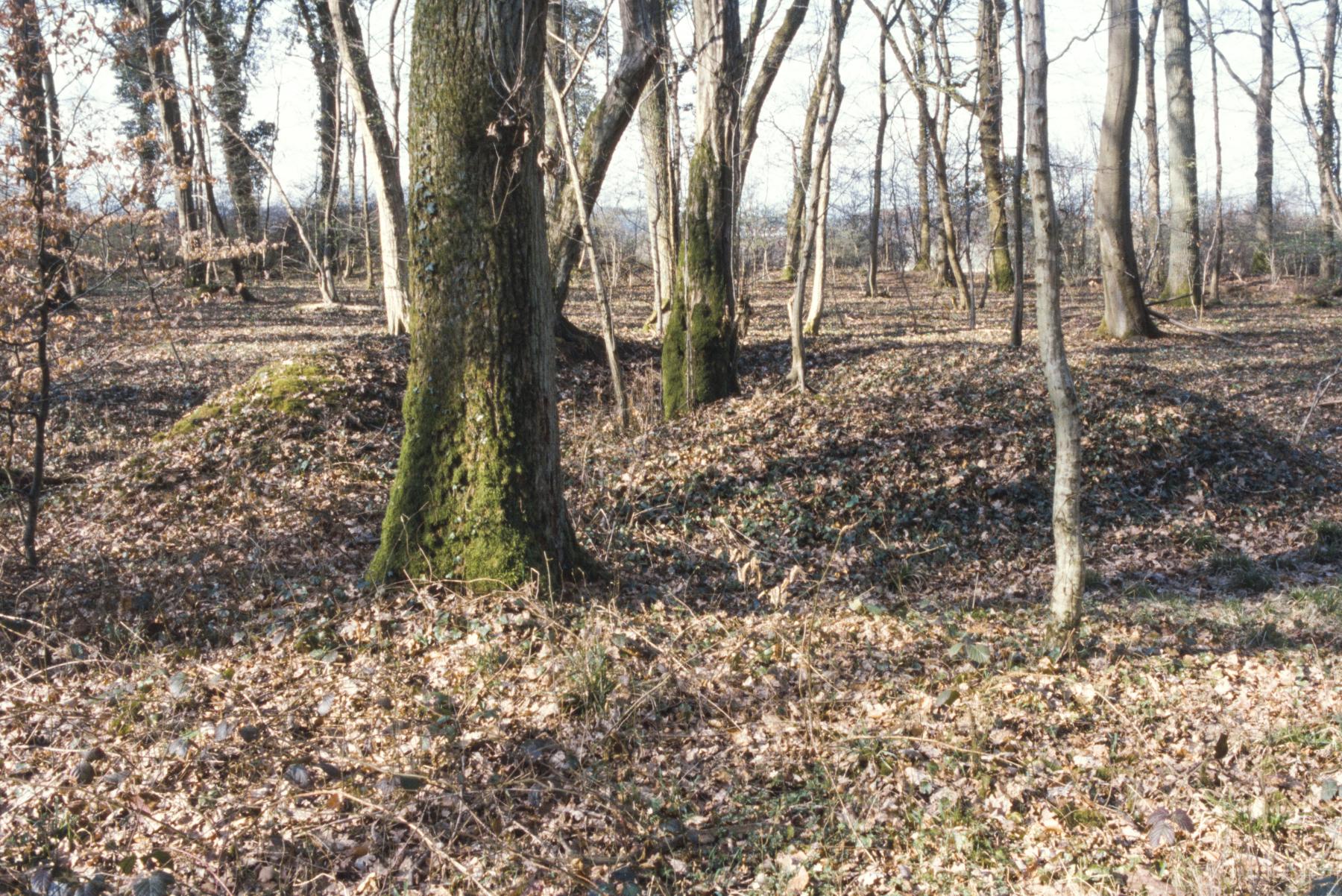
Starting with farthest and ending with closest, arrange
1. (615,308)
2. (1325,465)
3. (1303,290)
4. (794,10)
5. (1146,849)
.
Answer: (1303,290) → (615,308) → (794,10) → (1325,465) → (1146,849)

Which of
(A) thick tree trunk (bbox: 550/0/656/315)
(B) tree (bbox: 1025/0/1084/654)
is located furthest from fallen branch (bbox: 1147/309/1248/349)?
(B) tree (bbox: 1025/0/1084/654)

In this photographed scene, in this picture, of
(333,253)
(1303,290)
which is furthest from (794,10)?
(333,253)

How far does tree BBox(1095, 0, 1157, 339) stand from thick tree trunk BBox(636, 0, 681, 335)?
7.25 meters

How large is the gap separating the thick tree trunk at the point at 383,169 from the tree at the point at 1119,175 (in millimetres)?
11118

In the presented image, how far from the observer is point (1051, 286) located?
4.32 m

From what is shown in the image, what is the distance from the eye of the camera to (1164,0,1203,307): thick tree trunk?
16188 millimetres

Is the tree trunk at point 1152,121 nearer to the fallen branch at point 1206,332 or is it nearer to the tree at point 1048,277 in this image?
the fallen branch at point 1206,332

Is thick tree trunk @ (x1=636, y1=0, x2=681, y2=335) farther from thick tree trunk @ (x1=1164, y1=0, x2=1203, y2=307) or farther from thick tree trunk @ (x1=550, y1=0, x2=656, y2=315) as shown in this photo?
thick tree trunk @ (x1=1164, y1=0, x2=1203, y2=307)

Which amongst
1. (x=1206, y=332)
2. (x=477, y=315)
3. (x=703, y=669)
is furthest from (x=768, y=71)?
(x=703, y=669)

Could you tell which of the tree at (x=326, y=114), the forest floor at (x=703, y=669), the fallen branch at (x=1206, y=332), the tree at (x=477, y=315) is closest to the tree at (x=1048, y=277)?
the forest floor at (x=703, y=669)

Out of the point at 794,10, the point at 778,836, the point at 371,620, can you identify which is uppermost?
the point at 794,10

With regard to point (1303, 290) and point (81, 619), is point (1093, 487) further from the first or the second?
point (1303, 290)

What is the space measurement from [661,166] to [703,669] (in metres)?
8.95

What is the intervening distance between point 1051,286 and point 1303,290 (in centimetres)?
2139
